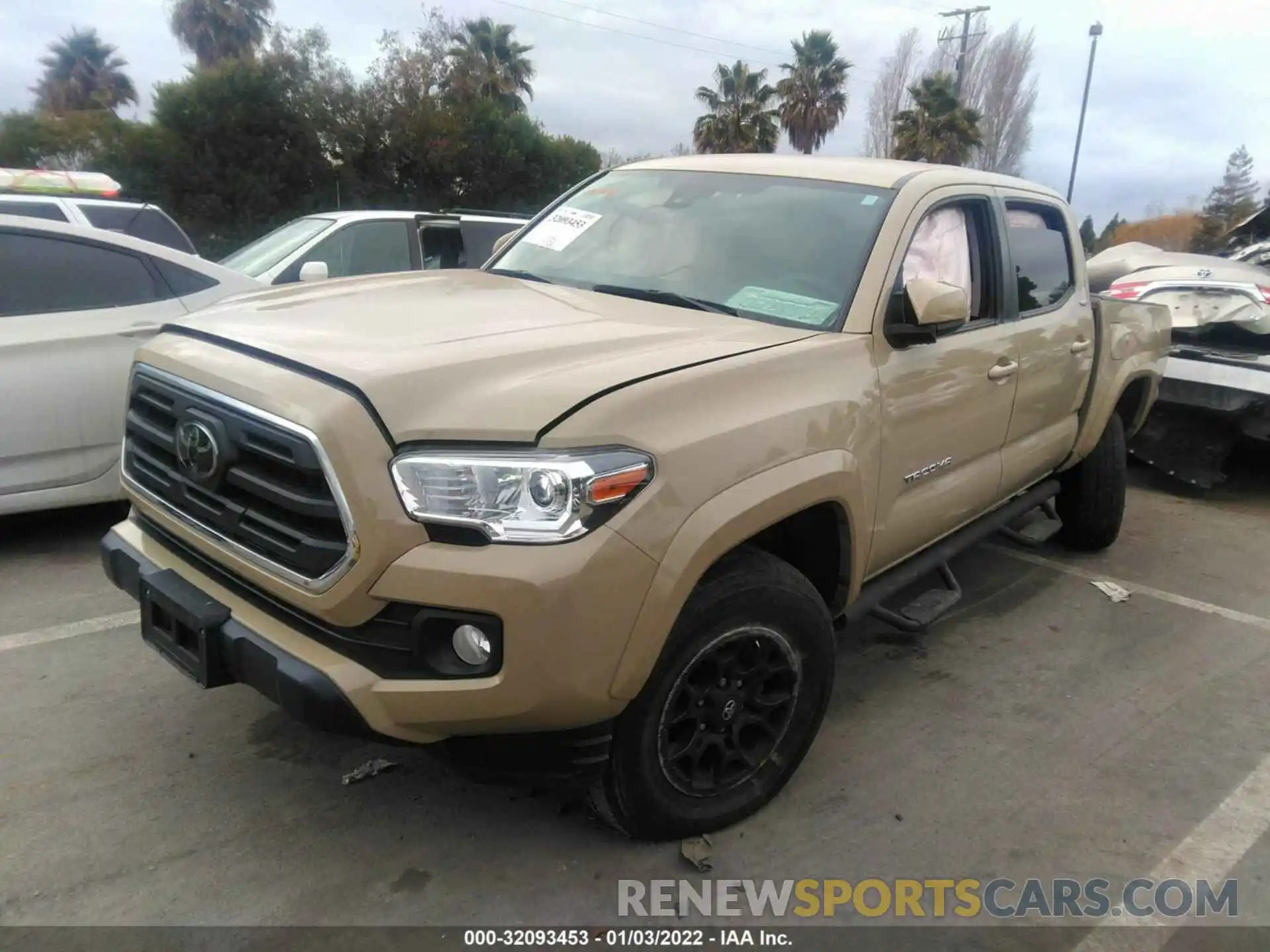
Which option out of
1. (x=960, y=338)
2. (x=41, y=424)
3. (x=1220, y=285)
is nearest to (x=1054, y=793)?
(x=960, y=338)

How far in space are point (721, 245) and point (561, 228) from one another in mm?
802

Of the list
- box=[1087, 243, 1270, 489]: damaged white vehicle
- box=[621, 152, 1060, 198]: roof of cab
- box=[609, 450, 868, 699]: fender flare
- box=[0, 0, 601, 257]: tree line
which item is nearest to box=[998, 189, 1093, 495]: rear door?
box=[621, 152, 1060, 198]: roof of cab

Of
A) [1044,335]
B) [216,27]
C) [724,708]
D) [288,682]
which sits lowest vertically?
[724,708]

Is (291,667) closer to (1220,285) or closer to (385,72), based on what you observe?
(1220,285)

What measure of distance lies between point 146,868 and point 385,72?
24998 mm

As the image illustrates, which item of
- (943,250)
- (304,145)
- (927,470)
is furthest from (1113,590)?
(304,145)

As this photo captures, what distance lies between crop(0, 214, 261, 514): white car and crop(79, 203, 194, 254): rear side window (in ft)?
11.5

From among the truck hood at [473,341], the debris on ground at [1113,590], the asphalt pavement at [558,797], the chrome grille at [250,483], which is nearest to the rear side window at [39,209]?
the asphalt pavement at [558,797]

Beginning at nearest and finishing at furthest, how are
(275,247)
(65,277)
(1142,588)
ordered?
(65,277) → (1142,588) → (275,247)

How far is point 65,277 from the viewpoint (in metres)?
4.54

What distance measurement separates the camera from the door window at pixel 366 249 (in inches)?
285

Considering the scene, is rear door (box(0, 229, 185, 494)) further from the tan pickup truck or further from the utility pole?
the utility pole

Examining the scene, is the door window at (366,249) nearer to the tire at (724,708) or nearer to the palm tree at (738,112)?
the tire at (724,708)

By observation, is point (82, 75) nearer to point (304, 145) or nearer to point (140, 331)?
point (304, 145)
